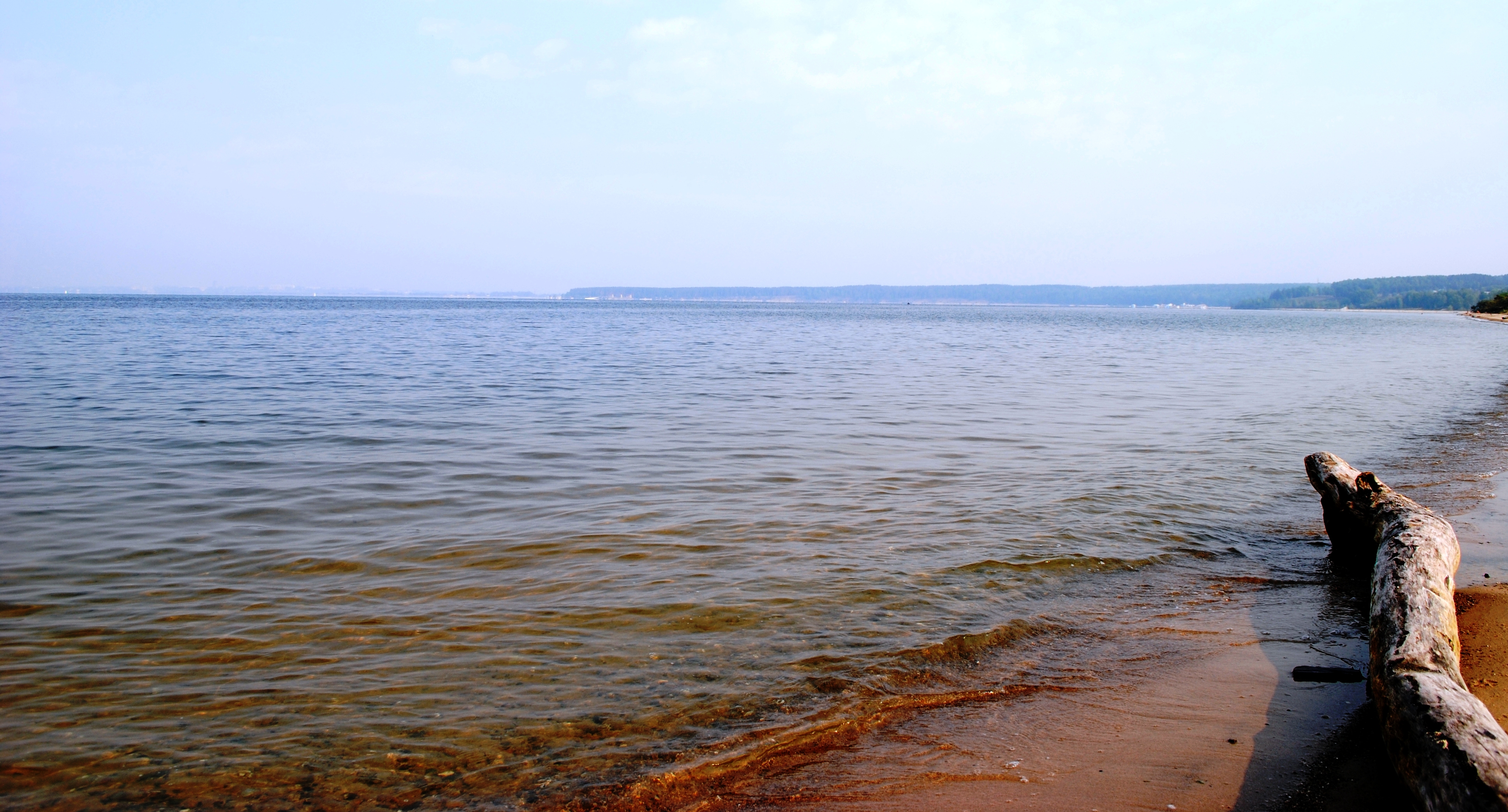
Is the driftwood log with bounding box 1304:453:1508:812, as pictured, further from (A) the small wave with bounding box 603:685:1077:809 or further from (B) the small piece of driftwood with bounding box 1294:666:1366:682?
(A) the small wave with bounding box 603:685:1077:809

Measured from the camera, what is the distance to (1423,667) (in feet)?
11.8

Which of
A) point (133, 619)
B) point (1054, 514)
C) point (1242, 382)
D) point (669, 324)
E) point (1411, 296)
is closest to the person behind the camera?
point (133, 619)

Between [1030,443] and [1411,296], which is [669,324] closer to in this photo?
[1030,443]

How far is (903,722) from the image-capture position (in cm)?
409

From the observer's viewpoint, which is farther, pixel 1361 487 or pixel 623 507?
pixel 623 507

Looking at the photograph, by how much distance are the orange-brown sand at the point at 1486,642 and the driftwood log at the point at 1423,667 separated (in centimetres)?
11

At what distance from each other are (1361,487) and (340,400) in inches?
633

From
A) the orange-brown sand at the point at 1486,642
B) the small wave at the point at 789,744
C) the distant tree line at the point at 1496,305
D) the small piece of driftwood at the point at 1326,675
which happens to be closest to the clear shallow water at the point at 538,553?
the small wave at the point at 789,744

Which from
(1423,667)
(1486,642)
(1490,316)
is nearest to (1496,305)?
(1490,316)

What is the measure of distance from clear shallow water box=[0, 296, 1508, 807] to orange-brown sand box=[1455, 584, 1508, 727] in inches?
64.2

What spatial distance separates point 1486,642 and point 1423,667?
69.5 inches

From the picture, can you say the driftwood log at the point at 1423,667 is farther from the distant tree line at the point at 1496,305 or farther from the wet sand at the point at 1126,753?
the distant tree line at the point at 1496,305

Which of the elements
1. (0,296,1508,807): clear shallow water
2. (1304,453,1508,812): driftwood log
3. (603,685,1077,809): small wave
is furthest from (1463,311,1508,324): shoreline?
(603,685,1077,809): small wave

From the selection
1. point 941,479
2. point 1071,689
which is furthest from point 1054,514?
point 1071,689
